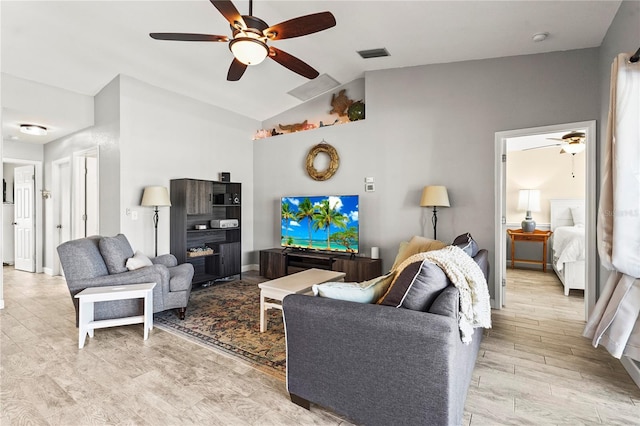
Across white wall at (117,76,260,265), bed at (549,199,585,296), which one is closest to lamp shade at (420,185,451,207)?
bed at (549,199,585,296)

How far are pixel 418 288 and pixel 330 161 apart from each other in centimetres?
369

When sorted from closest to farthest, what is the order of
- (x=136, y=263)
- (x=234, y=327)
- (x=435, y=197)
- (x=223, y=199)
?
(x=234, y=327) < (x=136, y=263) < (x=435, y=197) < (x=223, y=199)

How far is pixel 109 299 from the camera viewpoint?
9.14ft

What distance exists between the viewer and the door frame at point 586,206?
3326 mm

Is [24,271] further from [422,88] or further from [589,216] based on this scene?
[589,216]

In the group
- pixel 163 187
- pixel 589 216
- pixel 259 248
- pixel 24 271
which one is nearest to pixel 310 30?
pixel 163 187

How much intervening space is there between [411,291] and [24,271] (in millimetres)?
7512

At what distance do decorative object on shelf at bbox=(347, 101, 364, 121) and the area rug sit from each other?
2991mm

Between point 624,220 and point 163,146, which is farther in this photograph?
point 163,146

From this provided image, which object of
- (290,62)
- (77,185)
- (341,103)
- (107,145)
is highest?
(341,103)

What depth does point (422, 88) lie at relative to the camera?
14.0 ft

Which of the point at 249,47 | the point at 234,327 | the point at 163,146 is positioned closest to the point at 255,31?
the point at 249,47

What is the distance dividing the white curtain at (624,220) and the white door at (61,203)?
7084 millimetres

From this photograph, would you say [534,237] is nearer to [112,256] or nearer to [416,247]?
[416,247]
